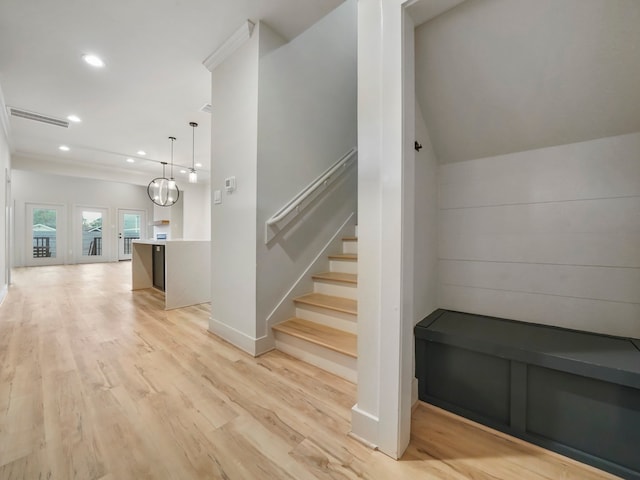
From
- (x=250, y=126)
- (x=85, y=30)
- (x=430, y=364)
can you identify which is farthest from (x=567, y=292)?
(x=85, y=30)

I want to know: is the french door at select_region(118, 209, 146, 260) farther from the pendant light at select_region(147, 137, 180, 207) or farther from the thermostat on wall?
the thermostat on wall

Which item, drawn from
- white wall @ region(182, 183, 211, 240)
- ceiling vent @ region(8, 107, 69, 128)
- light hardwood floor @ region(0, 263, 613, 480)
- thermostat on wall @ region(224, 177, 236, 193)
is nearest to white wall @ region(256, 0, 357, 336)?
thermostat on wall @ region(224, 177, 236, 193)

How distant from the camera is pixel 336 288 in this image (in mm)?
2328

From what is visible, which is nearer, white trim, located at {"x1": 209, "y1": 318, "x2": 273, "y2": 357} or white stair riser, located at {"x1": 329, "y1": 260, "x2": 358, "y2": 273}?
white trim, located at {"x1": 209, "y1": 318, "x2": 273, "y2": 357}

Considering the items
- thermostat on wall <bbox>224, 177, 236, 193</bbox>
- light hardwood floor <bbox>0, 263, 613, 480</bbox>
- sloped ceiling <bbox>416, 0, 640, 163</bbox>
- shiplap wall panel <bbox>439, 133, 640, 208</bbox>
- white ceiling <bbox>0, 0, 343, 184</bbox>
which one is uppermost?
white ceiling <bbox>0, 0, 343, 184</bbox>

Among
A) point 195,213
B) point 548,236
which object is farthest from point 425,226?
point 195,213

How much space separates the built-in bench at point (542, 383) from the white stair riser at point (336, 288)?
799 mm

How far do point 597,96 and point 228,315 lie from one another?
2.66m

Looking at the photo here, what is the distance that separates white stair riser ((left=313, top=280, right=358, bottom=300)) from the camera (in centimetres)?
222

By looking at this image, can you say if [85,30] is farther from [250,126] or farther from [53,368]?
[53,368]

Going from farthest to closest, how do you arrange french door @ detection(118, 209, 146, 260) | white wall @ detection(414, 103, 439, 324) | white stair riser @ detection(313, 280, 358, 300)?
french door @ detection(118, 209, 146, 260) < white stair riser @ detection(313, 280, 358, 300) < white wall @ detection(414, 103, 439, 324)

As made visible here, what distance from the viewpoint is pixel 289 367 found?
6.06 ft

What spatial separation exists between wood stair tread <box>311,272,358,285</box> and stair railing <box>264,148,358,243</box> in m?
0.60

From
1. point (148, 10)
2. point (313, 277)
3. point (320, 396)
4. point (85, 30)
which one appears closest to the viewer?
point (320, 396)
